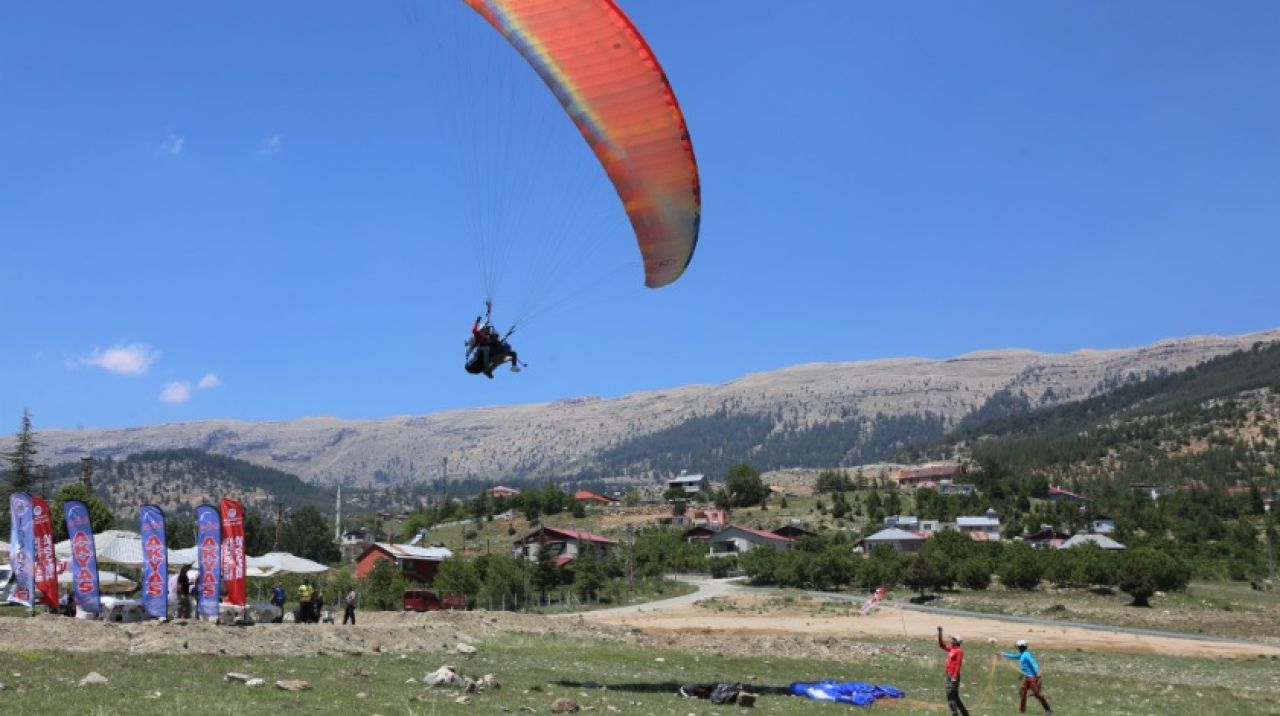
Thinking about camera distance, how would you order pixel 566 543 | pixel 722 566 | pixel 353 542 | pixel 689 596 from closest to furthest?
1. pixel 689 596
2. pixel 722 566
3. pixel 566 543
4. pixel 353 542

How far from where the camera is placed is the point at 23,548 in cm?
3225

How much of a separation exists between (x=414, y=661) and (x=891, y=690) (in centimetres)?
1075

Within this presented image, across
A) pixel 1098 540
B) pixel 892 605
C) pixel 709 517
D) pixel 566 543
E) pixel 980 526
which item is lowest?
pixel 892 605

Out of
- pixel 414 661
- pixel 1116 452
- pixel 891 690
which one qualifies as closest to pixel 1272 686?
pixel 891 690

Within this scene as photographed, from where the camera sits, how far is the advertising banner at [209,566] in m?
29.8

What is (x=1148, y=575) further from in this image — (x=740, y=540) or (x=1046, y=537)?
(x=740, y=540)

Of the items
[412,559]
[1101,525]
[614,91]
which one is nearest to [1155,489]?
[1101,525]

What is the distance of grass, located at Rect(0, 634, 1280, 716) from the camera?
16.4 meters

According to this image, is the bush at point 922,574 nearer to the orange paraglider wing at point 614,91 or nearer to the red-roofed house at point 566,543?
the red-roofed house at point 566,543

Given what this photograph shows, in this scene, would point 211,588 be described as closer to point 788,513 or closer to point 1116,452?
point 788,513

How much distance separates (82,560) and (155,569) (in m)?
2.42

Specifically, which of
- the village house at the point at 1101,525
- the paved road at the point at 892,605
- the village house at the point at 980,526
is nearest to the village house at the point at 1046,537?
the village house at the point at 1101,525

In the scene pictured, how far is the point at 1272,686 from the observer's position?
2973 cm

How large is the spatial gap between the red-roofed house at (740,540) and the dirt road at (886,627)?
38718 mm
